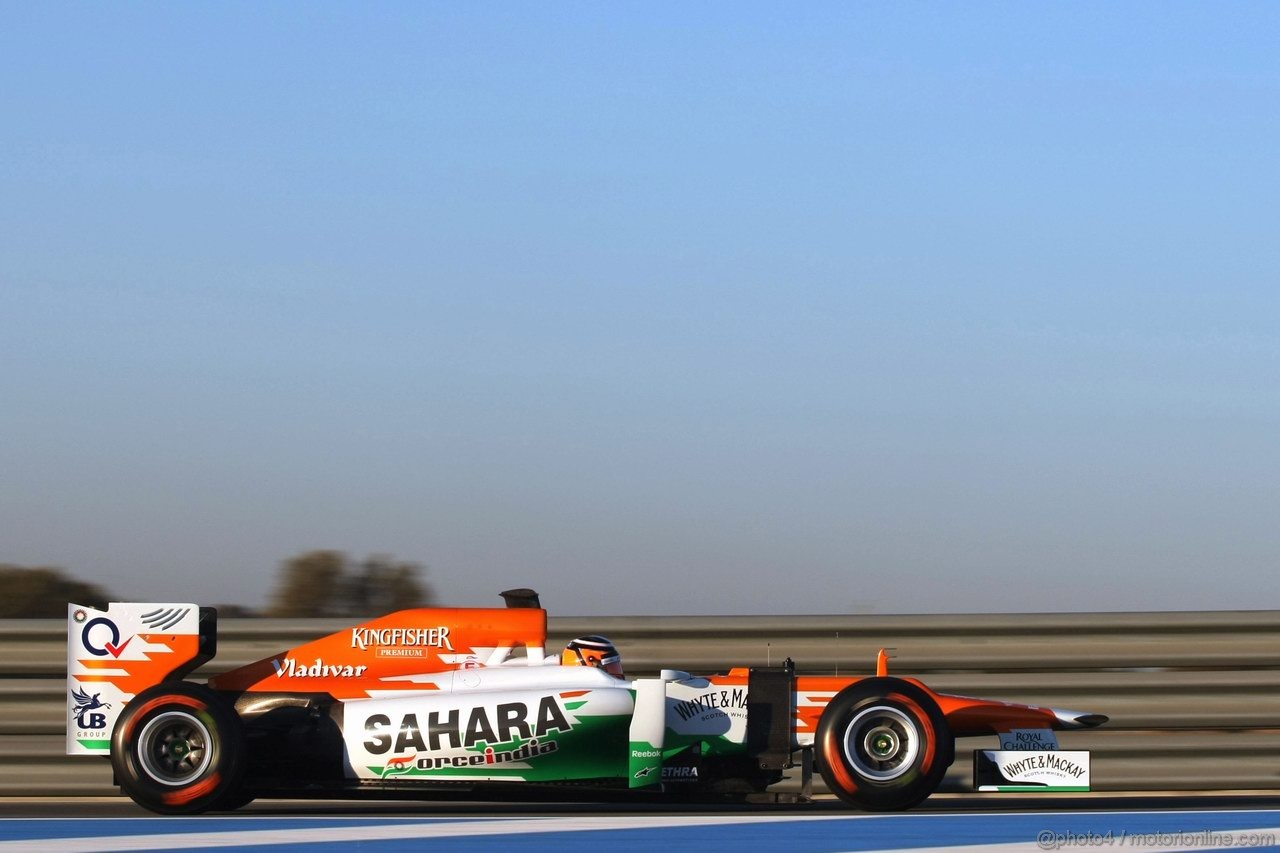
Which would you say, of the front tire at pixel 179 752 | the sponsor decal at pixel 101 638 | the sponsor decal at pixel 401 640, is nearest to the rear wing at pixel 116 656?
the sponsor decal at pixel 101 638

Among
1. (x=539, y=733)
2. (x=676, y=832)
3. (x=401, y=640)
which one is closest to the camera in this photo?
(x=676, y=832)

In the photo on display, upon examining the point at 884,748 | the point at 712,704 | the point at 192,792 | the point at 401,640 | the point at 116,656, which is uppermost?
the point at 401,640

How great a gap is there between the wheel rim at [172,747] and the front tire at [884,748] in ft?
10.1

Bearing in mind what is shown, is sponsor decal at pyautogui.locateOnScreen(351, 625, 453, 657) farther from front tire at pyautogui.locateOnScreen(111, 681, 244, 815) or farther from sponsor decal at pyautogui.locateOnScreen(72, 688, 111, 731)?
sponsor decal at pyautogui.locateOnScreen(72, 688, 111, 731)

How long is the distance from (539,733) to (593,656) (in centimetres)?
64

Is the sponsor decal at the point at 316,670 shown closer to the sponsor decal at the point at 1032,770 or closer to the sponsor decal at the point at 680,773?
the sponsor decal at the point at 680,773

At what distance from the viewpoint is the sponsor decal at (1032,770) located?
7.66m

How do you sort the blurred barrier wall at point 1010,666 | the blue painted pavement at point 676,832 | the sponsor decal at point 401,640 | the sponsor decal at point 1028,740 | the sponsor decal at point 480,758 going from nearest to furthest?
the blue painted pavement at point 676,832, the sponsor decal at point 480,758, the sponsor decal at point 1028,740, the sponsor decal at point 401,640, the blurred barrier wall at point 1010,666

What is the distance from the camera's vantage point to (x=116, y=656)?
805cm

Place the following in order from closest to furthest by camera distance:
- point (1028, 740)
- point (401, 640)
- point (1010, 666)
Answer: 1. point (1028, 740)
2. point (401, 640)
3. point (1010, 666)

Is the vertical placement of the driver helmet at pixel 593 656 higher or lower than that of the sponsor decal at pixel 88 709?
higher

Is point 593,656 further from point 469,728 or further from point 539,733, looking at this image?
point 469,728

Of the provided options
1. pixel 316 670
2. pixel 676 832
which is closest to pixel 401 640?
pixel 316 670

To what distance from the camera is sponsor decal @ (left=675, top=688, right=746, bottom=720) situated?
7715mm
